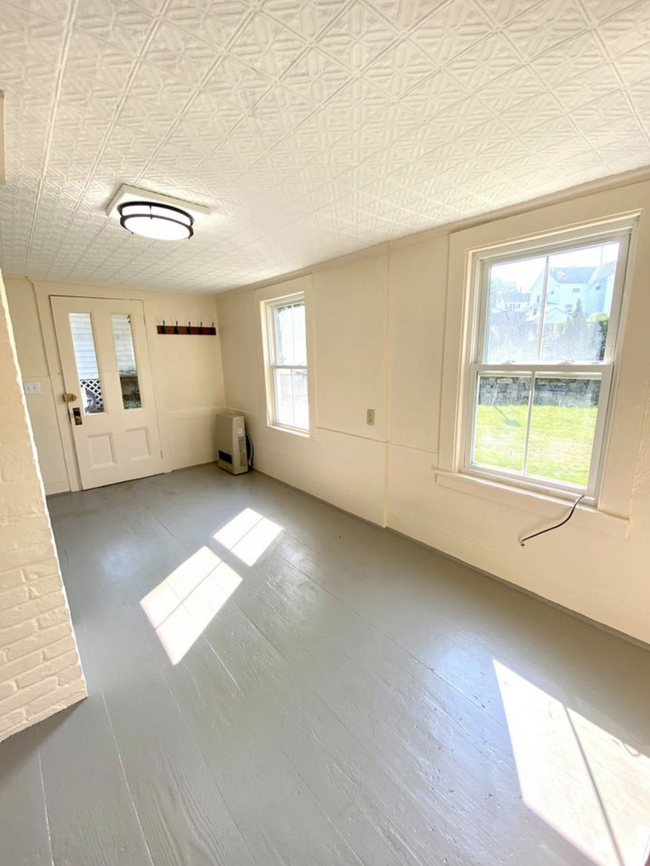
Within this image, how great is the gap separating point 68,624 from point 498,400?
2.43 m

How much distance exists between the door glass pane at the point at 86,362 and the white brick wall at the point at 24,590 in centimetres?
285

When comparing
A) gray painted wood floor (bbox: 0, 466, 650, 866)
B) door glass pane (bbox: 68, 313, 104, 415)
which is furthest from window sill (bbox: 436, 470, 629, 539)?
door glass pane (bbox: 68, 313, 104, 415)

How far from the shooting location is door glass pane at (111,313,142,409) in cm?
388

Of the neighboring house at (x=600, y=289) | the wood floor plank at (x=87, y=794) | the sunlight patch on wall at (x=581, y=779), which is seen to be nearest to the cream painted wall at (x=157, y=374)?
the wood floor plank at (x=87, y=794)

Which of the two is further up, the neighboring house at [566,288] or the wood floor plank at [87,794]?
the neighboring house at [566,288]

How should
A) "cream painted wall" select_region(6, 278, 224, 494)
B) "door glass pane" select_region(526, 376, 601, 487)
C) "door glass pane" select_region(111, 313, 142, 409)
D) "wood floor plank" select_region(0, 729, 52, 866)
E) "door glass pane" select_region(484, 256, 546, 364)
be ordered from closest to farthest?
"wood floor plank" select_region(0, 729, 52, 866), "door glass pane" select_region(526, 376, 601, 487), "door glass pane" select_region(484, 256, 546, 364), "cream painted wall" select_region(6, 278, 224, 494), "door glass pane" select_region(111, 313, 142, 409)

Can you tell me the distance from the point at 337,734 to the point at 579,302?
87.5 inches

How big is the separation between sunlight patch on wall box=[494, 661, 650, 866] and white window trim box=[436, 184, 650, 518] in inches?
37.4

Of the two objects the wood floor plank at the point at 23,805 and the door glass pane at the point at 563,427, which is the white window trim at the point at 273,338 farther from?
the wood floor plank at the point at 23,805

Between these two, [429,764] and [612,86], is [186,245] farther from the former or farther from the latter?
[429,764]

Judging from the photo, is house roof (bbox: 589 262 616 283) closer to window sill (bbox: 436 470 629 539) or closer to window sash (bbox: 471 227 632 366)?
window sash (bbox: 471 227 632 366)

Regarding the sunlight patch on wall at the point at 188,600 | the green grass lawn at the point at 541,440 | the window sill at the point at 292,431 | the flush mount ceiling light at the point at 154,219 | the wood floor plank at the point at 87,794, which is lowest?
the sunlight patch on wall at the point at 188,600

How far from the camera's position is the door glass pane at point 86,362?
12.0ft

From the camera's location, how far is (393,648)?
174 cm
